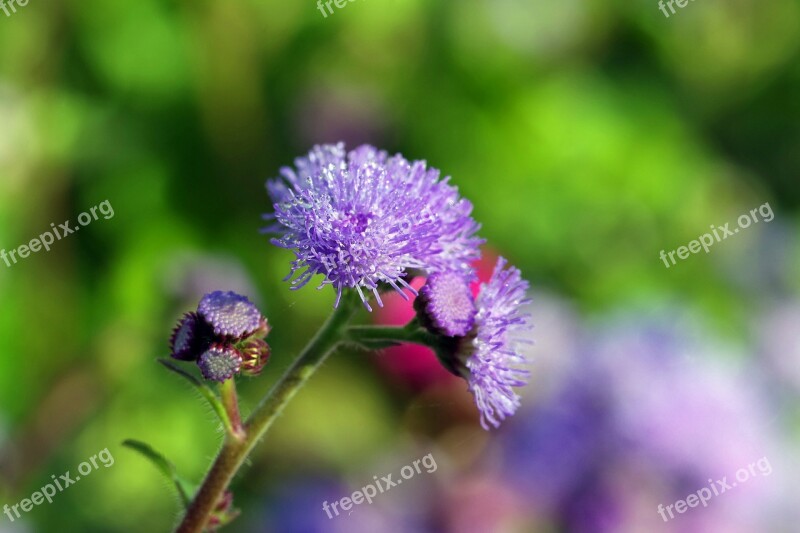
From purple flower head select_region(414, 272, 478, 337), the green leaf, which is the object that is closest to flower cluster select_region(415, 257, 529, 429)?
purple flower head select_region(414, 272, 478, 337)

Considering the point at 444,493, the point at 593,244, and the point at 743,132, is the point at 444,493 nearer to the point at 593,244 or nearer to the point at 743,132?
the point at 593,244

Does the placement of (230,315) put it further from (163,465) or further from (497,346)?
(497,346)

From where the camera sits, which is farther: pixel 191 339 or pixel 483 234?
pixel 483 234

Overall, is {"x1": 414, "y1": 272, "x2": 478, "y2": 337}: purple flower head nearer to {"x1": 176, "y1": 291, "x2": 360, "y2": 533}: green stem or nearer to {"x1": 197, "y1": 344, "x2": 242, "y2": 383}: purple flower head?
{"x1": 176, "y1": 291, "x2": 360, "y2": 533}: green stem

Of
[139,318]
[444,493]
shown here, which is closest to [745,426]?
[444,493]

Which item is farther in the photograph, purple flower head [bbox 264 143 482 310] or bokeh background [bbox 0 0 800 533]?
bokeh background [bbox 0 0 800 533]

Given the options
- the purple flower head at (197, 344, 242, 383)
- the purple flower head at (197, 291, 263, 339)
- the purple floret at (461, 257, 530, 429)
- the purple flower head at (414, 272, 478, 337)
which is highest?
the purple flower head at (197, 291, 263, 339)

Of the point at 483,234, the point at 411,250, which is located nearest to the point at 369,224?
the point at 411,250
